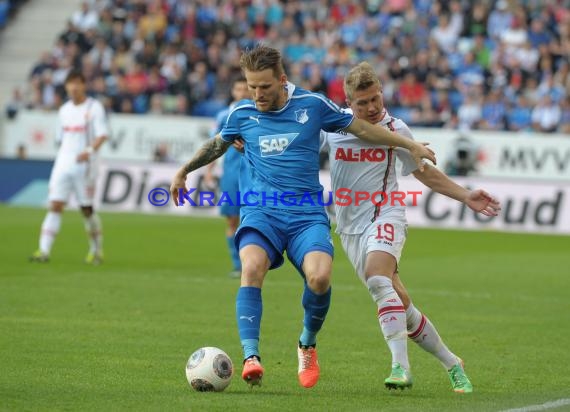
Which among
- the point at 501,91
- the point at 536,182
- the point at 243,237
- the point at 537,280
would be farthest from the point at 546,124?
the point at 243,237

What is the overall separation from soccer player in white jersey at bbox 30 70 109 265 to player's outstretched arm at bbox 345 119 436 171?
893cm

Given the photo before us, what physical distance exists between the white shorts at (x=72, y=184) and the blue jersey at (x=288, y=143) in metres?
8.88

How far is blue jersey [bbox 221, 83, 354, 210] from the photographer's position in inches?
316

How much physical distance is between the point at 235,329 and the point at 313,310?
3.09 m

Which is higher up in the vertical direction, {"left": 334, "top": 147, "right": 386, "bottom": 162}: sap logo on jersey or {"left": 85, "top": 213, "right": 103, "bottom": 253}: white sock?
{"left": 334, "top": 147, "right": 386, "bottom": 162}: sap logo on jersey

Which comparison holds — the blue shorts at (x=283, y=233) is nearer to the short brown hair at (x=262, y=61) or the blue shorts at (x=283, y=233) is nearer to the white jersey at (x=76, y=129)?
the short brown hair at (x=262, y=61)

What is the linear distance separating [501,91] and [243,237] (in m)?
20.9

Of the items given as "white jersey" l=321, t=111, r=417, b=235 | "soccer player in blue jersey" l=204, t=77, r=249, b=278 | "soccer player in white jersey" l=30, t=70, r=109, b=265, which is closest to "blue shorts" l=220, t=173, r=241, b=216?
"soccer player in blue jersey" l=204, t=77, r=249, b=278

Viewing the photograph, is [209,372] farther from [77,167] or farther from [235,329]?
[77,167]

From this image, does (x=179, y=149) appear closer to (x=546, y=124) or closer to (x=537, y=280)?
(x=546, y=124)

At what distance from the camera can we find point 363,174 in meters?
8.34

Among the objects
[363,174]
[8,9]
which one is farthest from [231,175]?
[8,9]

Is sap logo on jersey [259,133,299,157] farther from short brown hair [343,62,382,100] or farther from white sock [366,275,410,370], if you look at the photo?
white sock [366,275,410,370]

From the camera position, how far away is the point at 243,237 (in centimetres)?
797
